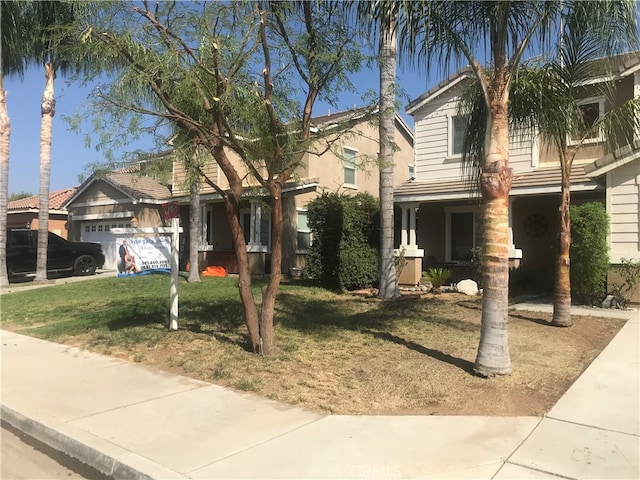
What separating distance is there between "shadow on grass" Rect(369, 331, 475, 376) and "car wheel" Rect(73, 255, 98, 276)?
1608cm

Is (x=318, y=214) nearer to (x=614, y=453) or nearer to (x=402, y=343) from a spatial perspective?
(x=402, y=343)

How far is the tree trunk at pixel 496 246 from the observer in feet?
20.1

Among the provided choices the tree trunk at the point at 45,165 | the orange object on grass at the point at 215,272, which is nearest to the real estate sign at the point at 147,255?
the orange object on grass at the point at 215,272

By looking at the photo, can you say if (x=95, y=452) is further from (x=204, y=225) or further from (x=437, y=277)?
(x=204, y=225)

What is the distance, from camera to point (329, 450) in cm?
426

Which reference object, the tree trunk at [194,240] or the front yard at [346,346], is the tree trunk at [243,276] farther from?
the tree trunk at [194,240]

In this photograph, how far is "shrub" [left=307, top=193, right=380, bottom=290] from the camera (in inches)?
575

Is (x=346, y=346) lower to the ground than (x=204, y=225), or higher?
lower

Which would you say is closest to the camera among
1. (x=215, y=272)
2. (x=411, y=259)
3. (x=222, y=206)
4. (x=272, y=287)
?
(x=272, y=287)

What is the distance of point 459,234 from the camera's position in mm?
16797

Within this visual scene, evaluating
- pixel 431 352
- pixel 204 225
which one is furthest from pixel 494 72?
pixel 204 225

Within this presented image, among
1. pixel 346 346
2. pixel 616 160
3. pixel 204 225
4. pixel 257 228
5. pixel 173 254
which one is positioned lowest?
pixel 346 346

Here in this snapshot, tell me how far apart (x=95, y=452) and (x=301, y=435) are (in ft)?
5.78

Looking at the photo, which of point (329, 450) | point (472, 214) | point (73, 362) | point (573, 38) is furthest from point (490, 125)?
point (472, 214)
